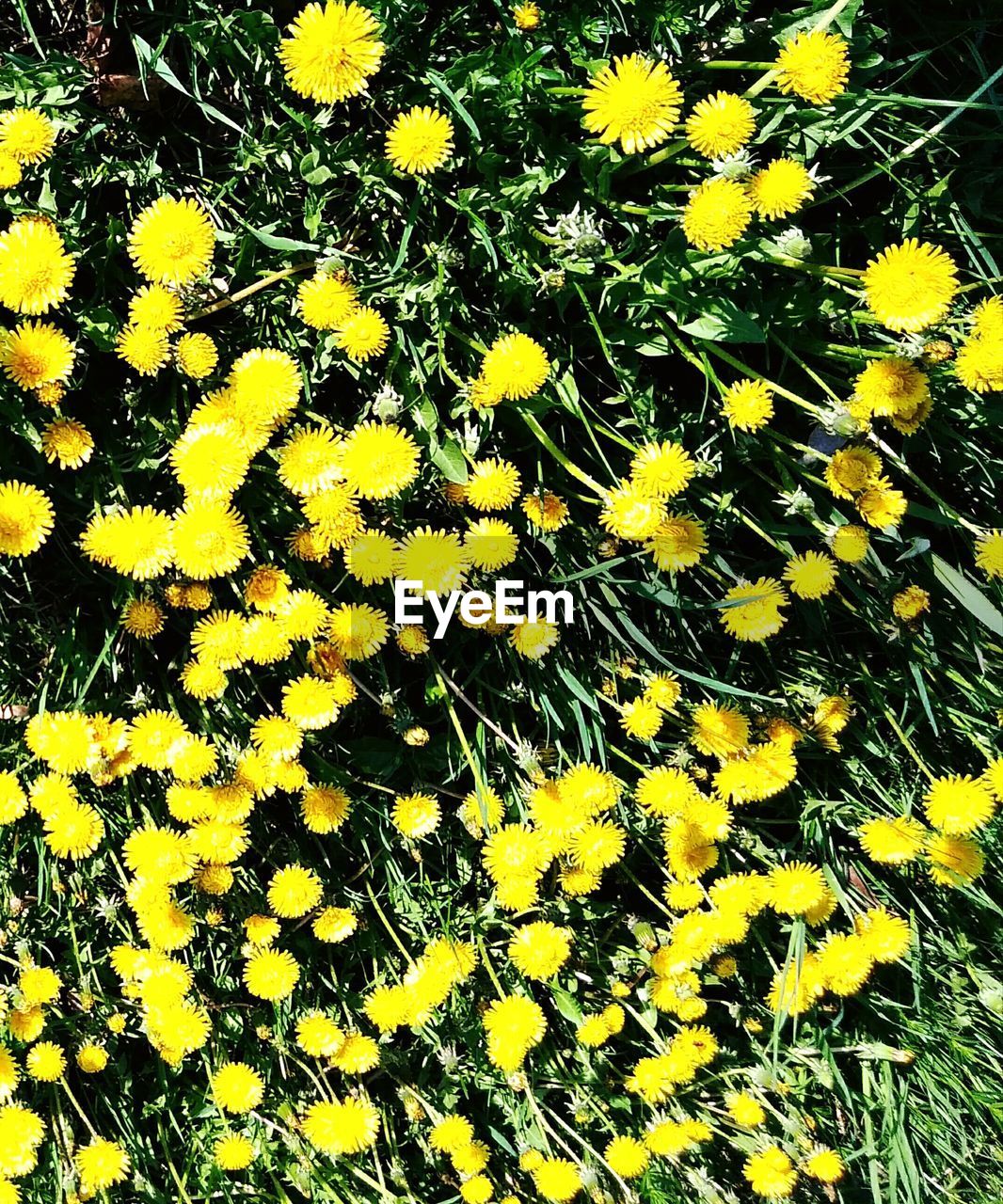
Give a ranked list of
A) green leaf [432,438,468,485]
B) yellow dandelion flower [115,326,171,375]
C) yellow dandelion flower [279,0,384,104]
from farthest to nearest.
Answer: green leaf [432,438,468,485] < yellow dandelion flower [115,326,171,375] < yellow dandelion flower [279,0,384,104]

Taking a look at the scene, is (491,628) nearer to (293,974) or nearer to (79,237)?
(293,974)

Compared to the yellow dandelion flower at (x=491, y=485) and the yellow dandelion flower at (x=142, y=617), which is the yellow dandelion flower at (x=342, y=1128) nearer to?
the yellow dandelion flower at (x=142, y=617)

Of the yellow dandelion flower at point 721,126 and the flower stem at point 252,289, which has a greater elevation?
the yellow dandelion flower at point 721,126

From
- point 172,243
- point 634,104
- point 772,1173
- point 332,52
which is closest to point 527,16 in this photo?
point 634,104

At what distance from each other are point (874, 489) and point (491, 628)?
3.16 feet

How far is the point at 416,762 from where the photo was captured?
7.67ft

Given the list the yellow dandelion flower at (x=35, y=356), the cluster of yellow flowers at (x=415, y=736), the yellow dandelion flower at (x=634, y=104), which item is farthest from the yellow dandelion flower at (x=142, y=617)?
the yellow dandelion flower at (x=634, y=104)

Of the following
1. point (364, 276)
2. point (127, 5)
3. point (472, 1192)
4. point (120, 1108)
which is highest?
point (127, 5)

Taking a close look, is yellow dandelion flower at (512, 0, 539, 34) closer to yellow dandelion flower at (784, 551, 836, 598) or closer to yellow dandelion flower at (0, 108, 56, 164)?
yellow dandelion flower at (0, 108, 56, 164)

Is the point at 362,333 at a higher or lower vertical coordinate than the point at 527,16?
lower

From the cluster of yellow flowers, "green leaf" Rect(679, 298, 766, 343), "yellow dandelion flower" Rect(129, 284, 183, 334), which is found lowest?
the cluster of yellow flowers

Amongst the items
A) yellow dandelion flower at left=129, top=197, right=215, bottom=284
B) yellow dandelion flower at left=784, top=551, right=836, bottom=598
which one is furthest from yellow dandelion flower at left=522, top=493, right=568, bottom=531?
yellow dandelion flower at left=129, top=197, right=215, bottom=284

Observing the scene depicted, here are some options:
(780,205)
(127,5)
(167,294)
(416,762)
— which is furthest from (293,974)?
(127,5)

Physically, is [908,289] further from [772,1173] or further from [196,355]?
[772,1173]
